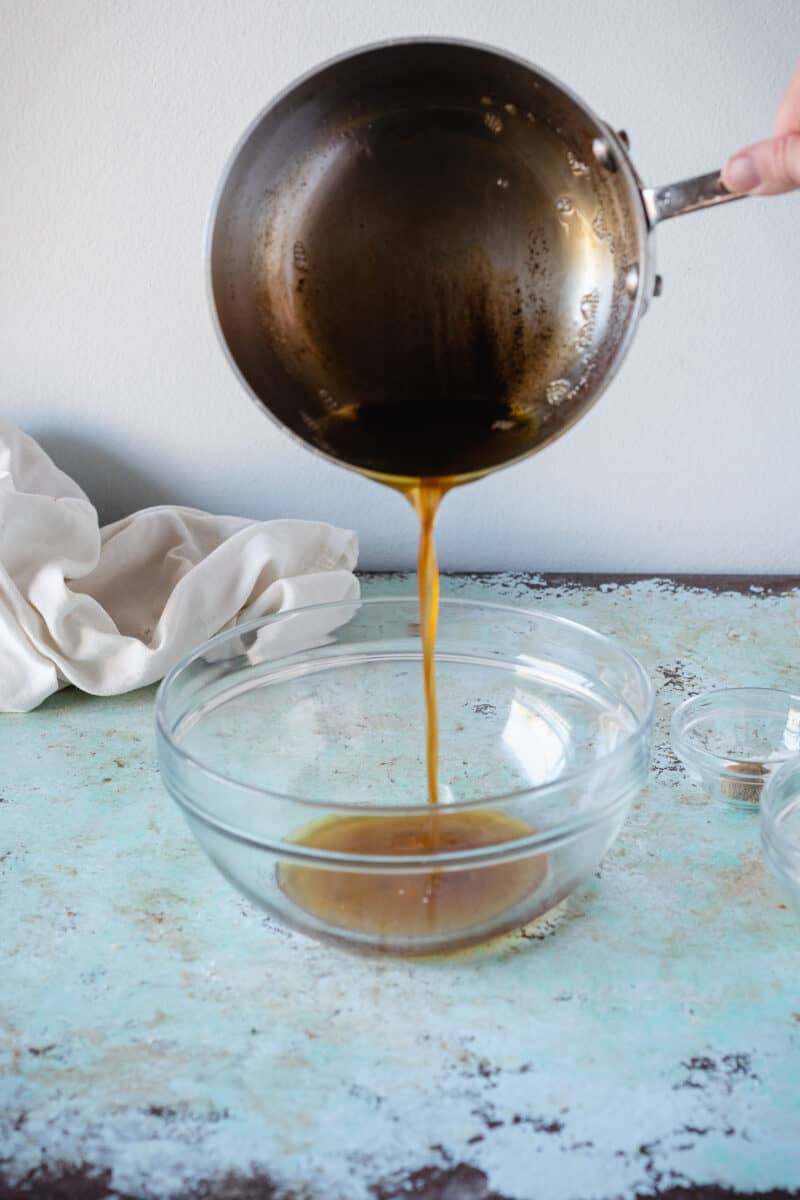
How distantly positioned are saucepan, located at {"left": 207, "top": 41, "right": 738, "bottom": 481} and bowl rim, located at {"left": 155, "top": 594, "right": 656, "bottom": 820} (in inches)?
9.2

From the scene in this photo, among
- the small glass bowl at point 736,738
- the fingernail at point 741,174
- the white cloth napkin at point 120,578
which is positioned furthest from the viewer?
the white cloth napkin at point 120,578

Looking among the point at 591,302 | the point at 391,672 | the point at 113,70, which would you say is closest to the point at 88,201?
the point at 113,70

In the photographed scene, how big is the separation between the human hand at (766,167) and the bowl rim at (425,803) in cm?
38

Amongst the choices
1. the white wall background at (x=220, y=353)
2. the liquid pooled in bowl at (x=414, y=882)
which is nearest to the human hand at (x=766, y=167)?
the liquid pooled in bowl at (x=414, y=882)

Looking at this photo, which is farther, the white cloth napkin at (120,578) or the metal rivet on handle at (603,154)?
the white cloth napkin at (120,578)

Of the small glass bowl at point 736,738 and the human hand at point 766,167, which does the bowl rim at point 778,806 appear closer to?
the small glass bowl at point 736,738

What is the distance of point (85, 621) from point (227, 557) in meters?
0.18

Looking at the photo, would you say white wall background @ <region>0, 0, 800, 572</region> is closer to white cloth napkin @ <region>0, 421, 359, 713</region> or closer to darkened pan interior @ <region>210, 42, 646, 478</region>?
white cloth napkin @ <region>0, 421, 359, 713</region>

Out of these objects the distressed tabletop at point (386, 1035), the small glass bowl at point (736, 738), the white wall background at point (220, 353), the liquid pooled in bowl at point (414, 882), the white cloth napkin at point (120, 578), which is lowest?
the distressed tabletop at point (386, 1035)

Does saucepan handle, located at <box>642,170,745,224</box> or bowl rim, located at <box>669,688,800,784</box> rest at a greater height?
saucepan handle, located at <box>642,170,745,224</box>

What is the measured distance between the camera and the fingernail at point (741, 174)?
0.86 m

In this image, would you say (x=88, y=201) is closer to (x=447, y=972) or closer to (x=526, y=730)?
(x=526, y=730)

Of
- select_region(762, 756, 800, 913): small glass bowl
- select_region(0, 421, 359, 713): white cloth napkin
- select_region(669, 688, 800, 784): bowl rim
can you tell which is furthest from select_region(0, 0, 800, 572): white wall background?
select_region(762, 756, 800, 913): small glass bowl

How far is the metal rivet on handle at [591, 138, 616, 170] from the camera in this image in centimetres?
88
